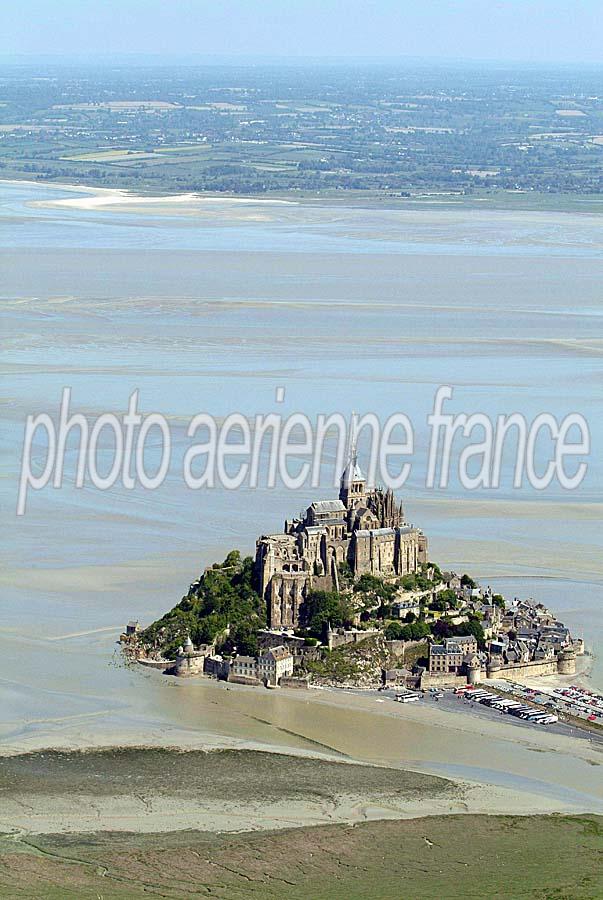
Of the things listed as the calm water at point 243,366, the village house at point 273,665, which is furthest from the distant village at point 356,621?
the calm water at point 243,366

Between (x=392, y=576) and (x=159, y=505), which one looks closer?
(x=392, y=576)

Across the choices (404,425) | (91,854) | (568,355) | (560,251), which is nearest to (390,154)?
(560,251)

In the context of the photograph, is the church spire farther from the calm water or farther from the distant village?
the calm water

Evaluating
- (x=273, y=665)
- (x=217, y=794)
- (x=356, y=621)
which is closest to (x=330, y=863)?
(x=217, y=794)

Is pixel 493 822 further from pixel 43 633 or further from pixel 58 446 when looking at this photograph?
pixel 58 446

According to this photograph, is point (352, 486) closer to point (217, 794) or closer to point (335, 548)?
point (335, 548)

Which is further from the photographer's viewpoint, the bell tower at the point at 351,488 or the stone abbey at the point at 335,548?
the bell tower at the point at 351,488

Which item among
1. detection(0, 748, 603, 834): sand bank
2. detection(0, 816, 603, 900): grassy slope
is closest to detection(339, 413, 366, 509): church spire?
detection(0, 748, 603, 834): sand bank

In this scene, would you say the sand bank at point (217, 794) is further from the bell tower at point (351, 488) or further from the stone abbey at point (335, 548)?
the bell tower at point (351, 488)
